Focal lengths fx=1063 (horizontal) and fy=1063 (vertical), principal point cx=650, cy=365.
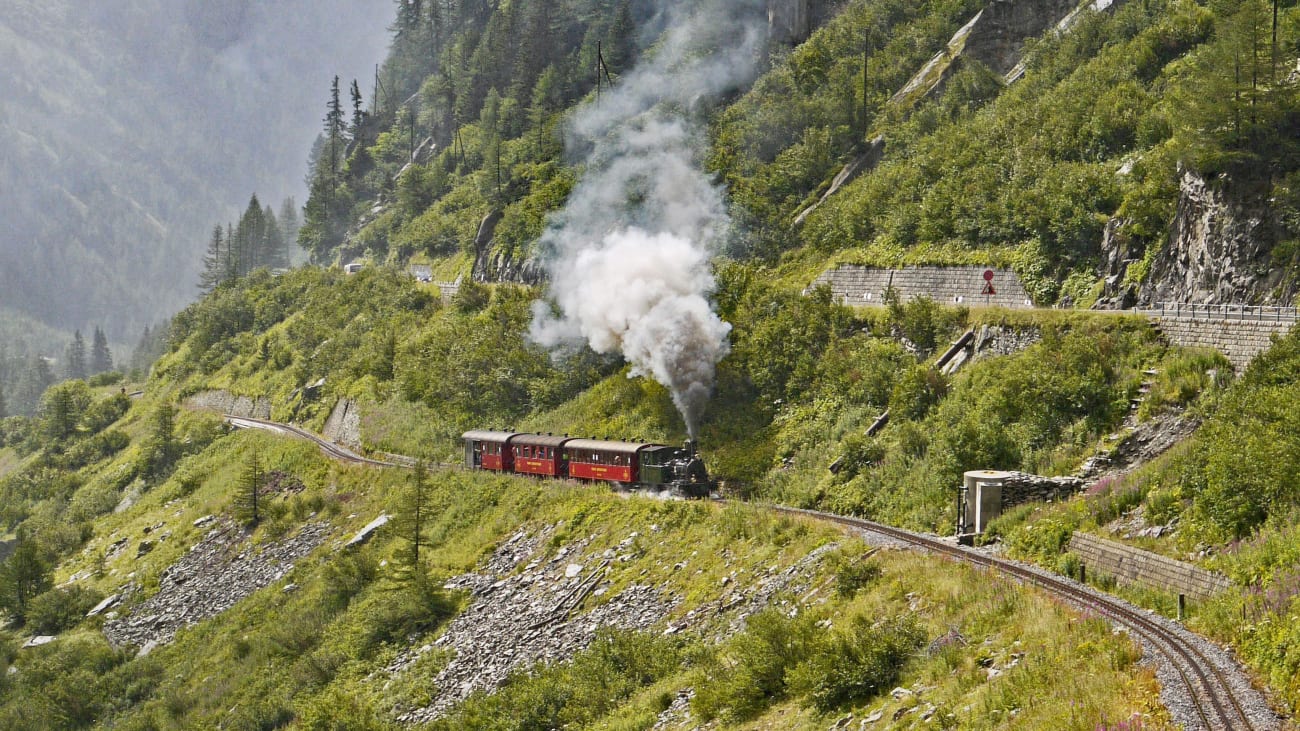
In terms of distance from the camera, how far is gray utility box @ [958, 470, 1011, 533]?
27328 mm

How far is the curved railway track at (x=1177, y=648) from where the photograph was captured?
13195 millimetres

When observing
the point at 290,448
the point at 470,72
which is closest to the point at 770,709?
the point at 290,448

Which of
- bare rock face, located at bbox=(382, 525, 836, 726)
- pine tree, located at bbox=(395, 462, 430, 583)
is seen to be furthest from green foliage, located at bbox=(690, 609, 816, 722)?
pine tree, located at bbox=(395, 462, 430, 583)

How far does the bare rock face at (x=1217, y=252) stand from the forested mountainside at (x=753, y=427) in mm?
140

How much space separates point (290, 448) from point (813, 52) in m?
40.4

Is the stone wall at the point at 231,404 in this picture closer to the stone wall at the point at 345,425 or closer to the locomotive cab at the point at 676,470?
the stone wall at the point at 345,425

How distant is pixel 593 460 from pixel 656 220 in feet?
61.8

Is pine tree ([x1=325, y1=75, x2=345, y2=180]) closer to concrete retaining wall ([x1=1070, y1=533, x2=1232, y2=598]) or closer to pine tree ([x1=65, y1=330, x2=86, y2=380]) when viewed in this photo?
pine tree ([x1=65, y1=330, x2=86, y2=380])

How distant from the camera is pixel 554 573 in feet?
109

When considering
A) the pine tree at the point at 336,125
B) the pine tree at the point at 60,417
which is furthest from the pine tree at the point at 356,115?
the pine tree at the point at 60,417

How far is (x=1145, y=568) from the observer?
20.7m

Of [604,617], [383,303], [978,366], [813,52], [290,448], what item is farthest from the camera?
[383,303]

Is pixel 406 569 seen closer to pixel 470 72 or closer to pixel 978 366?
pixel 978 366

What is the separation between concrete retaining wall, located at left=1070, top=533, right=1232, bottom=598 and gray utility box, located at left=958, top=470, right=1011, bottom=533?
11.8 feet
